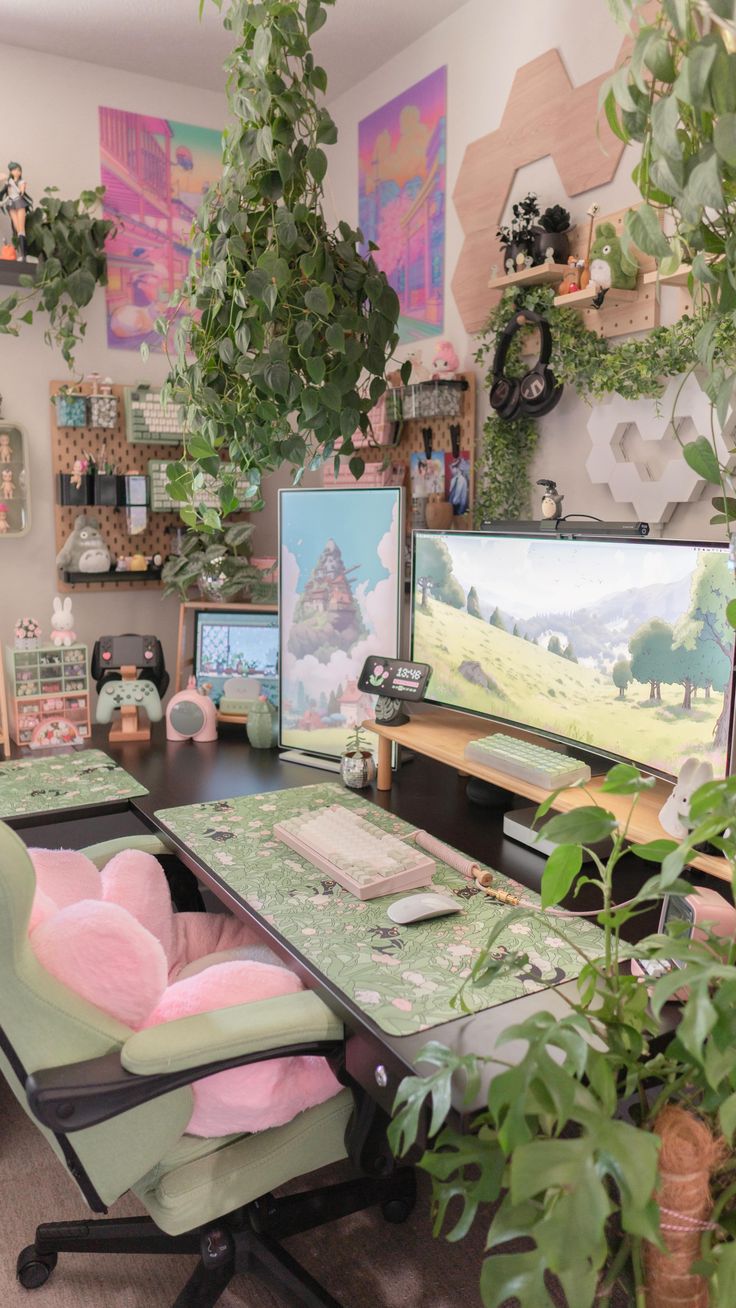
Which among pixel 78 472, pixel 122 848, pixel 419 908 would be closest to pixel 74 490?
pixel 78 472

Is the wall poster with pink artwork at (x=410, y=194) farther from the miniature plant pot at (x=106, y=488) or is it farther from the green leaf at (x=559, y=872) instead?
the green leaf at (x=559, y=872)

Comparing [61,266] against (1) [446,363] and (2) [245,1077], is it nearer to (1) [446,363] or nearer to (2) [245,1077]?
(1) [446,363]

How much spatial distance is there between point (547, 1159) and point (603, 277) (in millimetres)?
1760

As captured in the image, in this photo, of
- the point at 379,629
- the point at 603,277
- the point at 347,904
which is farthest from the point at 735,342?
the point at 347,904

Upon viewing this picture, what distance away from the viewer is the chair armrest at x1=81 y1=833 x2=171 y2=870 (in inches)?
68.7

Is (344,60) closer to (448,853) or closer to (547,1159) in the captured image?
(448,853)

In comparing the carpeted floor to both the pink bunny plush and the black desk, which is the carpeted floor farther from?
the black desk

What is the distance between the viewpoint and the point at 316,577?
2.23m

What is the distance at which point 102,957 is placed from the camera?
1.16 m

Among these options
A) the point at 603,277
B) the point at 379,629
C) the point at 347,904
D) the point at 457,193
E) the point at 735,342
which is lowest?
the point at 347,904

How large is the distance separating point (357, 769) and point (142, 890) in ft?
1.78

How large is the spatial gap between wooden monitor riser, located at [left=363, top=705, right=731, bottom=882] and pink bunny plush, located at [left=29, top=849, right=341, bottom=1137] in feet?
1.75

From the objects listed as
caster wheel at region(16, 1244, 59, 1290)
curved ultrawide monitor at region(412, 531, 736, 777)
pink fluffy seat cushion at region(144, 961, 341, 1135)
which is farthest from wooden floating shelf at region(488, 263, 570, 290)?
caster wheel at region(16, 1244, 59, 1290)

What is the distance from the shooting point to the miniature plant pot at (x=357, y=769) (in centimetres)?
201
